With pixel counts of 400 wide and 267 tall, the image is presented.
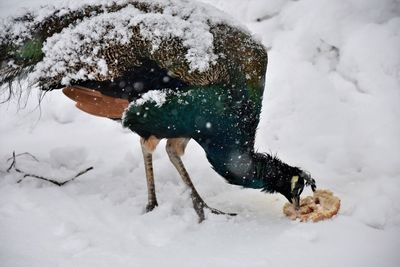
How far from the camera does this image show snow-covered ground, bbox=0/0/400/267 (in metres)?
2.86

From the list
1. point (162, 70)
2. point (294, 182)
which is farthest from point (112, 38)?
point (294, 182)

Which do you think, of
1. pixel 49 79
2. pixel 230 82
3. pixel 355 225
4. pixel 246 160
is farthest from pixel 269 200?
pixel 49 79

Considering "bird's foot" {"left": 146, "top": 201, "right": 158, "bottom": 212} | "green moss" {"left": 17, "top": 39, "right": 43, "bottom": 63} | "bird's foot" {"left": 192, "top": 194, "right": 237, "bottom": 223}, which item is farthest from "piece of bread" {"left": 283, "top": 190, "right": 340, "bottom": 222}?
"green moss" {"left": 17, "top": 39, "right": 43, "bottom": 63}

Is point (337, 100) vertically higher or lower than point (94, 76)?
higher

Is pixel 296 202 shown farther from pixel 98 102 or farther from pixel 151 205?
pixel 98 102

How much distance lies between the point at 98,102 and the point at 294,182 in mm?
1538

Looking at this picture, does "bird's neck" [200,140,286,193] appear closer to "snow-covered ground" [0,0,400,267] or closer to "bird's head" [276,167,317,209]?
"bird's head" [276,167,317,209]

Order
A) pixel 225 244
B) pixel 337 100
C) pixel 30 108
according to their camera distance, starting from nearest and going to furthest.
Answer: pixel 225 244 < pixel 337 100 < pixel 30 108

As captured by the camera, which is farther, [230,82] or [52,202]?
[52,202]

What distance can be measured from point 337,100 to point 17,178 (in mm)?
3142

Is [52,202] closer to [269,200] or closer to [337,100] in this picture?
[269,200]

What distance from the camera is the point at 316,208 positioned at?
327cm

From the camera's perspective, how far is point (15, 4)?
12.4ft

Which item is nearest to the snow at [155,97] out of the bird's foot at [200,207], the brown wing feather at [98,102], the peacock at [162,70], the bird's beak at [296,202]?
the peacock at [162,70]
